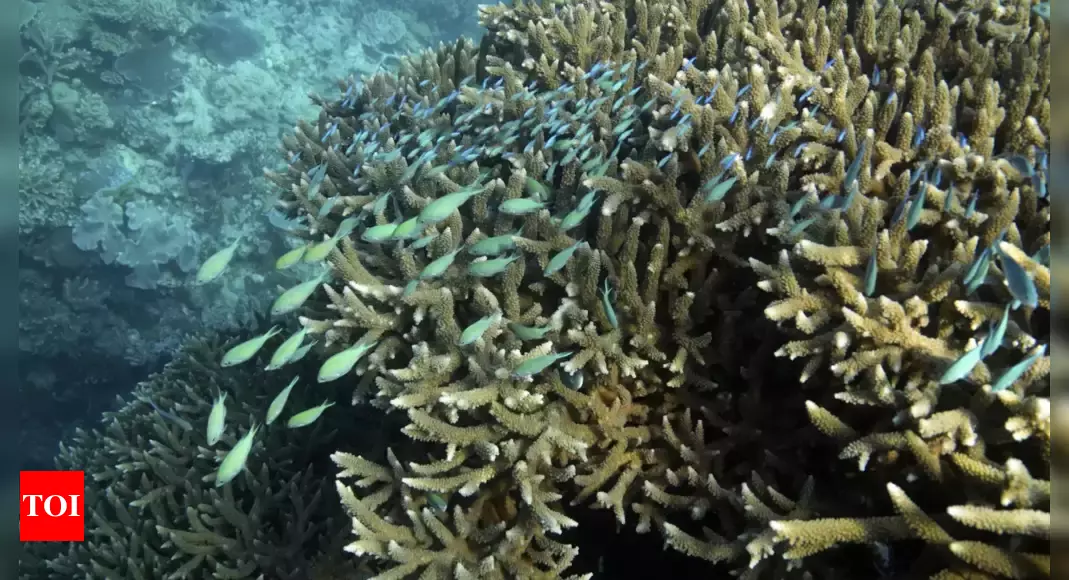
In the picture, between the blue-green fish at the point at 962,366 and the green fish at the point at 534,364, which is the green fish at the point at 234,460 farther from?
the blue-green fish at the point at 962,366

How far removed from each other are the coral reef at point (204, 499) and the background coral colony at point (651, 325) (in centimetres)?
3

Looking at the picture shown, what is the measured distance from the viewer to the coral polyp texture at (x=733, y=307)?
8.37ft

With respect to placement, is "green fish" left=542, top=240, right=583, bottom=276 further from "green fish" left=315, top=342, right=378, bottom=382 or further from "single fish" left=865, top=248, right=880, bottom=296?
"single fish" left=865, top=248, right=880, bottom=296

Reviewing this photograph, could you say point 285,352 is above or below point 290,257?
below

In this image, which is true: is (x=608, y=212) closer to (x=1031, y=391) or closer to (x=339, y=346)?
(x=339, y=346)

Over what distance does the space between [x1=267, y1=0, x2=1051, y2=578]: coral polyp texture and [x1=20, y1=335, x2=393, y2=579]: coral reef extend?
911 millimetres

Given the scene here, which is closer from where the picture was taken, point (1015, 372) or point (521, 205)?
Answer: point (1015, 372)

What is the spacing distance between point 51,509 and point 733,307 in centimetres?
525

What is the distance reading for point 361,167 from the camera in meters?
4.53

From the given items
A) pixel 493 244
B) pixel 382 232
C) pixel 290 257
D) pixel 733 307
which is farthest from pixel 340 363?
pixel 733 307

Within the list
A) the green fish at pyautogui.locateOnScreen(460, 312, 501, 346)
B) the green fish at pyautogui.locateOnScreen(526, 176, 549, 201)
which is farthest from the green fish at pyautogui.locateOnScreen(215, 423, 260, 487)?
the green fish at pyautogui.locateOnScreen(526, 176, 549, 201)

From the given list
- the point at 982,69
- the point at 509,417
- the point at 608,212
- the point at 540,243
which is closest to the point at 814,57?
the point at 982,69

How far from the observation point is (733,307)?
11.0 feet

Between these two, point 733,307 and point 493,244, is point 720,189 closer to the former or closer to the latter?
point 733,307
